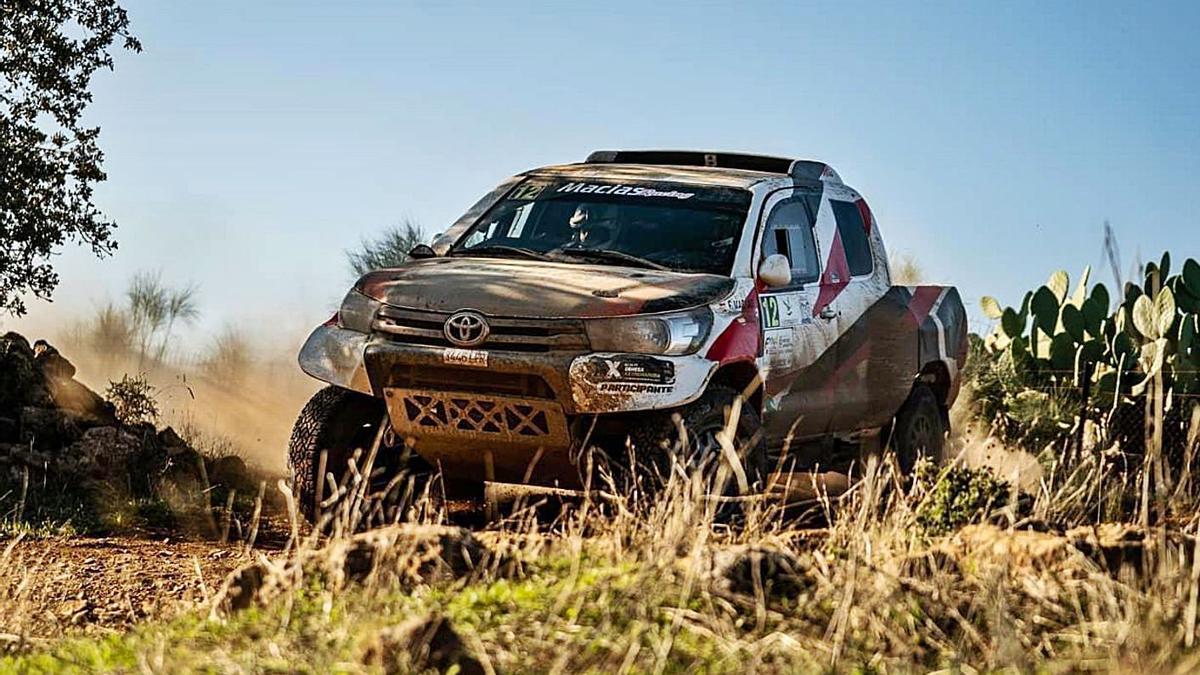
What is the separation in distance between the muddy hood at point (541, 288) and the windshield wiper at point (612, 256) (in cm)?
15

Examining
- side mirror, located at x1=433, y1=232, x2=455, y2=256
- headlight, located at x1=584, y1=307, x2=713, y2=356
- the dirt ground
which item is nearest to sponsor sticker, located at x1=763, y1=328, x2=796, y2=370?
headlight, located at x1=584, y1=307, x2=713, y2=356

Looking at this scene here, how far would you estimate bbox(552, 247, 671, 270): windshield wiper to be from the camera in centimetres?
1074

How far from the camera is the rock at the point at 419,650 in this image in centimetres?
561

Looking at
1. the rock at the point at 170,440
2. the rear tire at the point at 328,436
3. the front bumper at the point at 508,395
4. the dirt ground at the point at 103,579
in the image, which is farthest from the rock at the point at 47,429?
the front bumper at the point at 508,395

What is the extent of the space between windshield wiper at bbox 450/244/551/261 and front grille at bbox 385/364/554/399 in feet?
3.83

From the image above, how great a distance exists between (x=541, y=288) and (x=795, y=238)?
2194 mm

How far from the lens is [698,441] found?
32.6ft

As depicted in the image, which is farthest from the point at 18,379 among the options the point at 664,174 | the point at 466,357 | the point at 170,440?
the point at 466,357

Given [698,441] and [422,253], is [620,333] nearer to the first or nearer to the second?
[698,441]

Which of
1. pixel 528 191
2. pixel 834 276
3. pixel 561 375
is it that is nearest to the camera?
pixel 561 375

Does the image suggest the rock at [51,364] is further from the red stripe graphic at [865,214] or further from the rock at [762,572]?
the rock at [762,572]

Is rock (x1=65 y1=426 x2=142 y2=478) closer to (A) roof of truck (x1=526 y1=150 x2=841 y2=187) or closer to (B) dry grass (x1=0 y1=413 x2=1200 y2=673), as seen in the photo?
(A) roof of truck (x1=526 y1=150 x2=841 y2=187)

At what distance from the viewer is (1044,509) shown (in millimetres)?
8461

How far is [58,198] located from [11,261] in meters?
0.68
